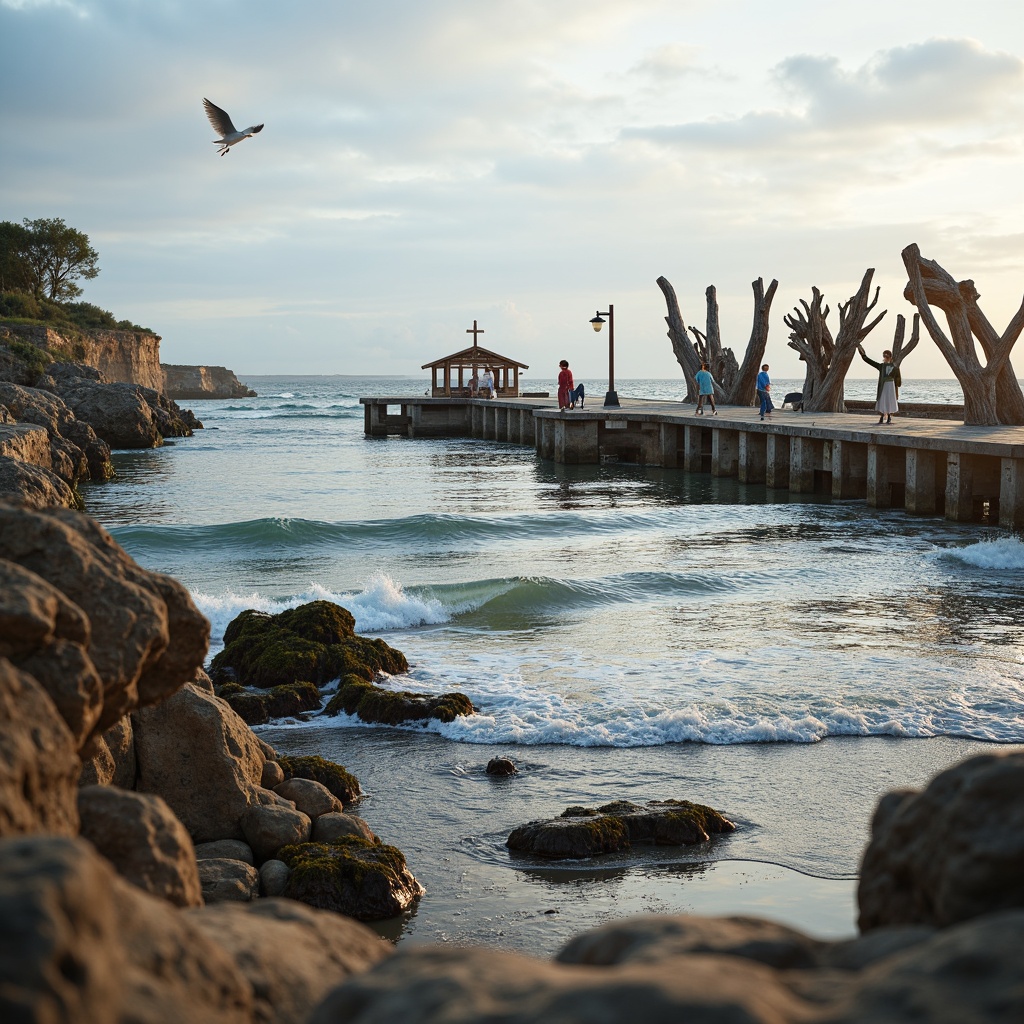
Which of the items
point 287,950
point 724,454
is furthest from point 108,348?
point 287,950

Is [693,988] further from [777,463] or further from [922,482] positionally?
[777,463]

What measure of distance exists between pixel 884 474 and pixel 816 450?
3.34m

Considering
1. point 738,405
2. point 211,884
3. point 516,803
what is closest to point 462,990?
point 211,884

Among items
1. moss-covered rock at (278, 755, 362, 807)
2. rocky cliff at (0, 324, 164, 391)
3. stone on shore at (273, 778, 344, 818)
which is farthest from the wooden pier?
rocky cliff at (0, 324, 164, 391)

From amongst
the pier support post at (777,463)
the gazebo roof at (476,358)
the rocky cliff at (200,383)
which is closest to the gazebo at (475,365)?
the gazebo roof at (476,358)

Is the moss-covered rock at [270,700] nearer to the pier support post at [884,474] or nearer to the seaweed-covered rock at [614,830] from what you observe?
the seaweed-covered rock at [614,830]

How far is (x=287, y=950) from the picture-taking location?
2.52 m

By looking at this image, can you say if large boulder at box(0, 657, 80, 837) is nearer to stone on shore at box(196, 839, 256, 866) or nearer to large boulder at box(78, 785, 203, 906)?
large boulder at box(78, 785, 203, 906)

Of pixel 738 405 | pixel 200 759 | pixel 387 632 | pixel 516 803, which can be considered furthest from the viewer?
pixel 738 405

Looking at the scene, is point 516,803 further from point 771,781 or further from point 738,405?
point 738,405

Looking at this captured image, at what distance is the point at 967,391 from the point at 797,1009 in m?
24.2

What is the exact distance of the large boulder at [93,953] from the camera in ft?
5.41

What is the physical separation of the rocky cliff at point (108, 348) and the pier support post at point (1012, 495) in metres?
38.0

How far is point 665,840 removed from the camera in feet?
20.7
